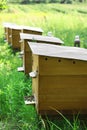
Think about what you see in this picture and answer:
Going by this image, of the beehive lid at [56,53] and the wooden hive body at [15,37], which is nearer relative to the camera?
the beehive lid at [56,53]

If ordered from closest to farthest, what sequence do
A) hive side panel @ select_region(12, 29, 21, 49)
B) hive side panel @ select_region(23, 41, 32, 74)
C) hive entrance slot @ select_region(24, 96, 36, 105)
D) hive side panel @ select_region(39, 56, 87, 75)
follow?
1. hive side panel @ select_region(39, 56, 87, 75)
2. hive entrance slot @ select_region(24, 96, 36, 105)
3. hive side panel @ select_region(23, 41, 32, 74)
4. hive side panel @ select_region(12, 29, 21, 49)

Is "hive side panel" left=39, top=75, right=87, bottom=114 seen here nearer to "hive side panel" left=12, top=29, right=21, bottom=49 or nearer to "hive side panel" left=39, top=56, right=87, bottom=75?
"hive side panel" left=39, top=56, right=87, bottom=75

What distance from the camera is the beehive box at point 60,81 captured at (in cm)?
366

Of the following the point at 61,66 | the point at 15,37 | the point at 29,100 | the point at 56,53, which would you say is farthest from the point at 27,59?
the point at 15,37

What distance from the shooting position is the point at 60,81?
12.1ft

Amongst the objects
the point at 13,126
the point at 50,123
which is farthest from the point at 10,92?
the point at 50,123

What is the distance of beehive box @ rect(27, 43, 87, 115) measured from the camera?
366 cm

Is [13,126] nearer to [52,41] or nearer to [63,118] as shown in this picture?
[63,118]

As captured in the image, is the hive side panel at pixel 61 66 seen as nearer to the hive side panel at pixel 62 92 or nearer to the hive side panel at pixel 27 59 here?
the hive side panel at pixel 62 92

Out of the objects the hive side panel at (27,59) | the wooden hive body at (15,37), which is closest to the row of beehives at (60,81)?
the hive side panel at (27,59)

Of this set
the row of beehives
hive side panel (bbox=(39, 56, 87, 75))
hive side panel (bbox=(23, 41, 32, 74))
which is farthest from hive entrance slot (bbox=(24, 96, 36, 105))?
hive side panel (bbox=(23, 41, 32, 74))

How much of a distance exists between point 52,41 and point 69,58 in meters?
1.54

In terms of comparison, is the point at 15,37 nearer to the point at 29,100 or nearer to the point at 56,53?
the point at 29,100

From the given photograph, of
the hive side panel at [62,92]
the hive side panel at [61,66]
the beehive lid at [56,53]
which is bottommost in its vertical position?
the hive side panel at [62,92]
